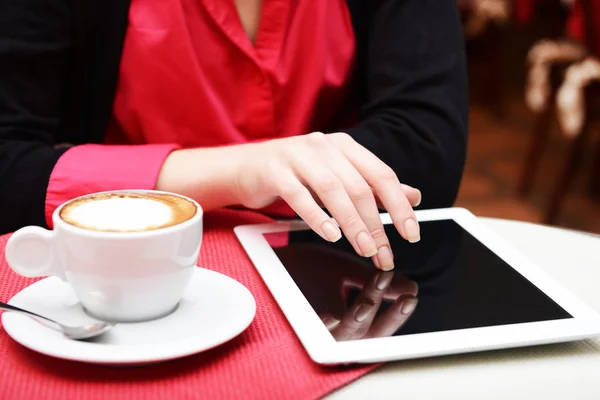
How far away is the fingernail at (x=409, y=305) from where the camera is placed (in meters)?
0.51

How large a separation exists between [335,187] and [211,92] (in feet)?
1.21

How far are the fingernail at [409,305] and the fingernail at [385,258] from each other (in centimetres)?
6

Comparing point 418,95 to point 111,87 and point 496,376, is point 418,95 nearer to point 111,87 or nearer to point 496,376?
point 111,87

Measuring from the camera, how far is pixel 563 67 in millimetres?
2391

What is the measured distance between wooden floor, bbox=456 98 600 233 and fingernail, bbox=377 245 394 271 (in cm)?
184

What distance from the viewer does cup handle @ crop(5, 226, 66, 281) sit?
0.48 m

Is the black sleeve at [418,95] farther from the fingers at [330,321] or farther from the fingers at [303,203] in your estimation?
the fingers at [330,321]

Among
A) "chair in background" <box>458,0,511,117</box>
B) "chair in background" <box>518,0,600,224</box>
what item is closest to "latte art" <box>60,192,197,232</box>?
"chair in background" <box>518,0,600,224</box>

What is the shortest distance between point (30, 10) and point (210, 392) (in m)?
0.56

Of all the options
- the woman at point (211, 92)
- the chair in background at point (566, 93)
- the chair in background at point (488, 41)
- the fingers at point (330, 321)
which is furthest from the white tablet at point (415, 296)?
the chair in background at point (488, 41)

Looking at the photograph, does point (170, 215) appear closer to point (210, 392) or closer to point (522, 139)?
point (210, 392)

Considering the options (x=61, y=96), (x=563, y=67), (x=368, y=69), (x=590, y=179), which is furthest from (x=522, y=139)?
(x=61, y=96)

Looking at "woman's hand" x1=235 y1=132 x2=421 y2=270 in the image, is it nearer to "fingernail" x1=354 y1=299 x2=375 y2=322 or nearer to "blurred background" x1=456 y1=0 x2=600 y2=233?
"fingernail" x1=354 y1=299 x2=375 y2=322

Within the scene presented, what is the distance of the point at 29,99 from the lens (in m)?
0.84
